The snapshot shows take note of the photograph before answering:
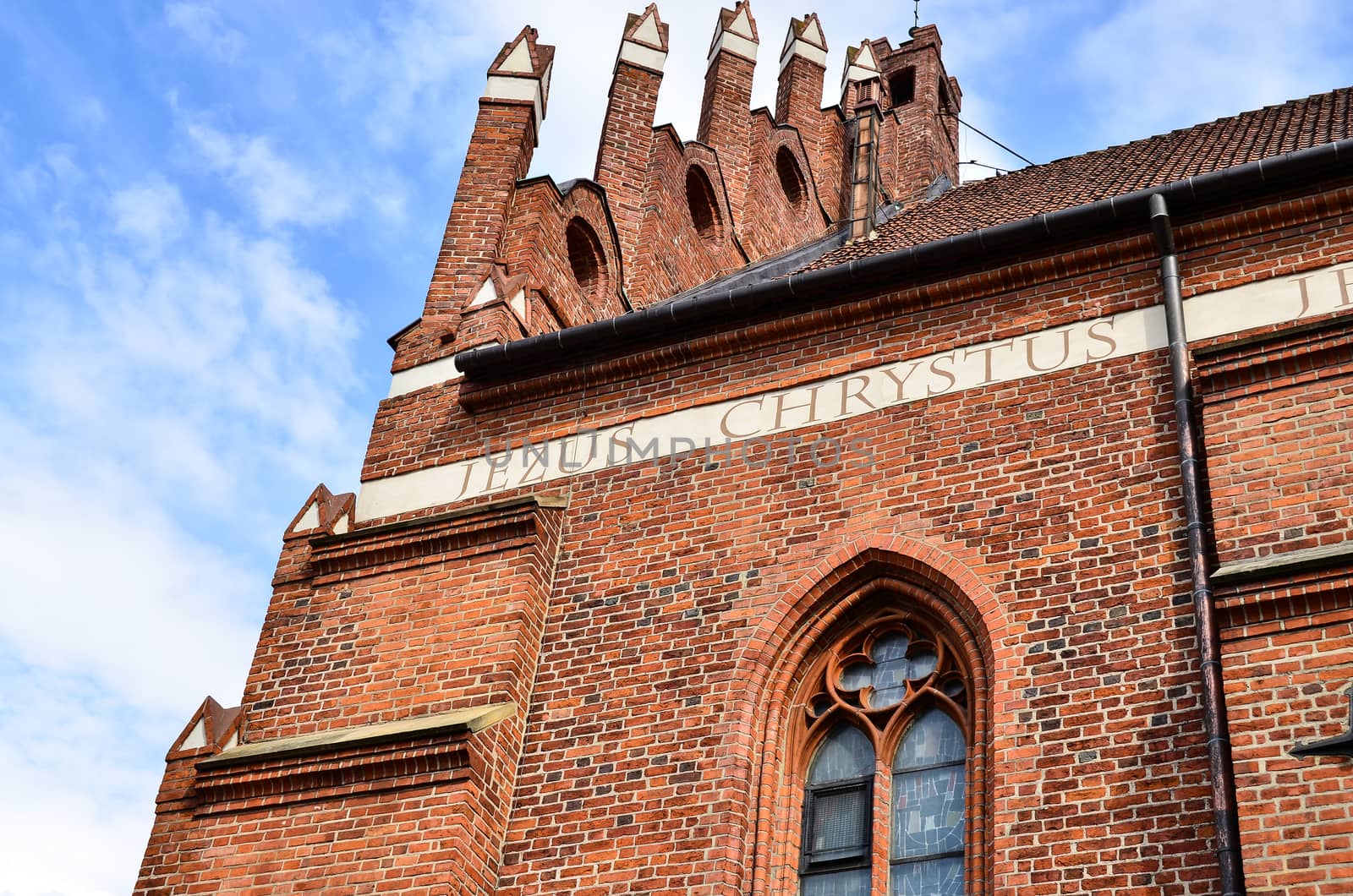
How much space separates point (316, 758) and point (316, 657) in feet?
3.41

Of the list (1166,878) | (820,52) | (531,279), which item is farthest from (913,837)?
(820,52)

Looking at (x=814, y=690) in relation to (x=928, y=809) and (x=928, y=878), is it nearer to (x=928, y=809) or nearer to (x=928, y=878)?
(x=928, y=809)

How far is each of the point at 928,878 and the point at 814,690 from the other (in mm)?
1414

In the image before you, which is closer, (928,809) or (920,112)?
(928,809)

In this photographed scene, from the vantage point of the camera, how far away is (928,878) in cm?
826

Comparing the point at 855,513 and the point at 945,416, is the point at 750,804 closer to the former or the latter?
the point at 855,513

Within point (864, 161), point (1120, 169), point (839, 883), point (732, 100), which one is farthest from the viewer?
point (732, 100)

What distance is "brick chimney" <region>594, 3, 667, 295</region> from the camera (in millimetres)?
15570

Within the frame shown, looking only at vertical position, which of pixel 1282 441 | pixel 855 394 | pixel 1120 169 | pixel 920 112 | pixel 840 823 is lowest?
pixel 840 823

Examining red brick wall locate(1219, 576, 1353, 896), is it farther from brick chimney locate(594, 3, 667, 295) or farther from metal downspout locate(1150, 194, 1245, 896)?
brick chimney locate(594, 3, 667, 295)

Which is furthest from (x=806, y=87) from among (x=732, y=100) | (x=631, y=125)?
(x=631, y=125)

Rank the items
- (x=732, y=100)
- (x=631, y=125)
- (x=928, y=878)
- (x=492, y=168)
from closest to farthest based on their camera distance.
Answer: (x=928, y=878), (x=492, y=168), (x=631, y=125), (x=732, y=100)

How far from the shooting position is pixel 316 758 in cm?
967

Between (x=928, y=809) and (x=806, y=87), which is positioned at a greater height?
(x=806, y=87)
